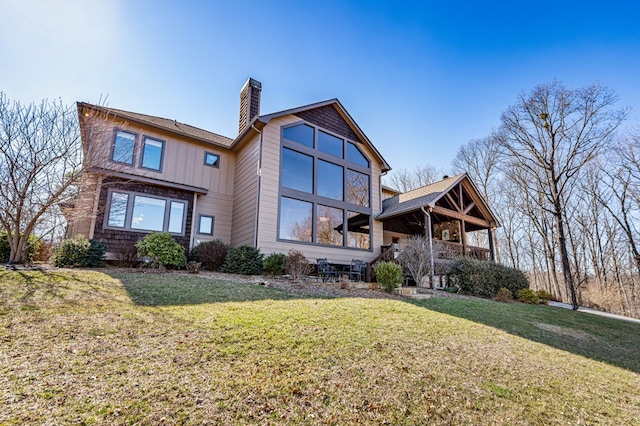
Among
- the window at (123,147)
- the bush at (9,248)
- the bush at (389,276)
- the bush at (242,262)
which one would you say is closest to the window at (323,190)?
the bush at (242,262)

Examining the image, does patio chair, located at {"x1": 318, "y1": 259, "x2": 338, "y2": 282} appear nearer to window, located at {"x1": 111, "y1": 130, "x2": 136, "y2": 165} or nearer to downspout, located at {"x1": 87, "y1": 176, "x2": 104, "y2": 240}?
downspout, located at {"x1": 87, "y1": 176, "x2": 104, "y2": 240}

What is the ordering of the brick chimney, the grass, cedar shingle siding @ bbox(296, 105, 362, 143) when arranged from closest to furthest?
the grass → cedar shingle siding @ bbox(296, 105, 362, 143) → the brick chimney

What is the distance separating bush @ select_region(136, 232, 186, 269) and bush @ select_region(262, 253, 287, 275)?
8.83 feet

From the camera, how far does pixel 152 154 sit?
12.0m

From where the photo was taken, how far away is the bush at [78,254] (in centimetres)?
814

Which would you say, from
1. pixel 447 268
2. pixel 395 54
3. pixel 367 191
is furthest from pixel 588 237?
pixel 395 54

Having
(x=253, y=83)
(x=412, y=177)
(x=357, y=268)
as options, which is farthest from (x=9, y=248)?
(x=412, y=177)

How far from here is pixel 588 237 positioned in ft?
70.6

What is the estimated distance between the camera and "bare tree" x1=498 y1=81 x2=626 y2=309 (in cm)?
1242

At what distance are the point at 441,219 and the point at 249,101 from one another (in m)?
11.9

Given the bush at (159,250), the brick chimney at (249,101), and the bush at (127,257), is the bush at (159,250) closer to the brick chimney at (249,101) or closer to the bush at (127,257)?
the bush at (127,257)

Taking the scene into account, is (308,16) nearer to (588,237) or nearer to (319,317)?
(319,317)

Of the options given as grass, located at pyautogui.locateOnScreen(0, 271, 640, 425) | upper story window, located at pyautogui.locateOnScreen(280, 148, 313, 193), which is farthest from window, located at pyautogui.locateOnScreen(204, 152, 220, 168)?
grass, located at pyautogui.locateOnScreen(0, 271, 640, 425)

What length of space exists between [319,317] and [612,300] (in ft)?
56.3
